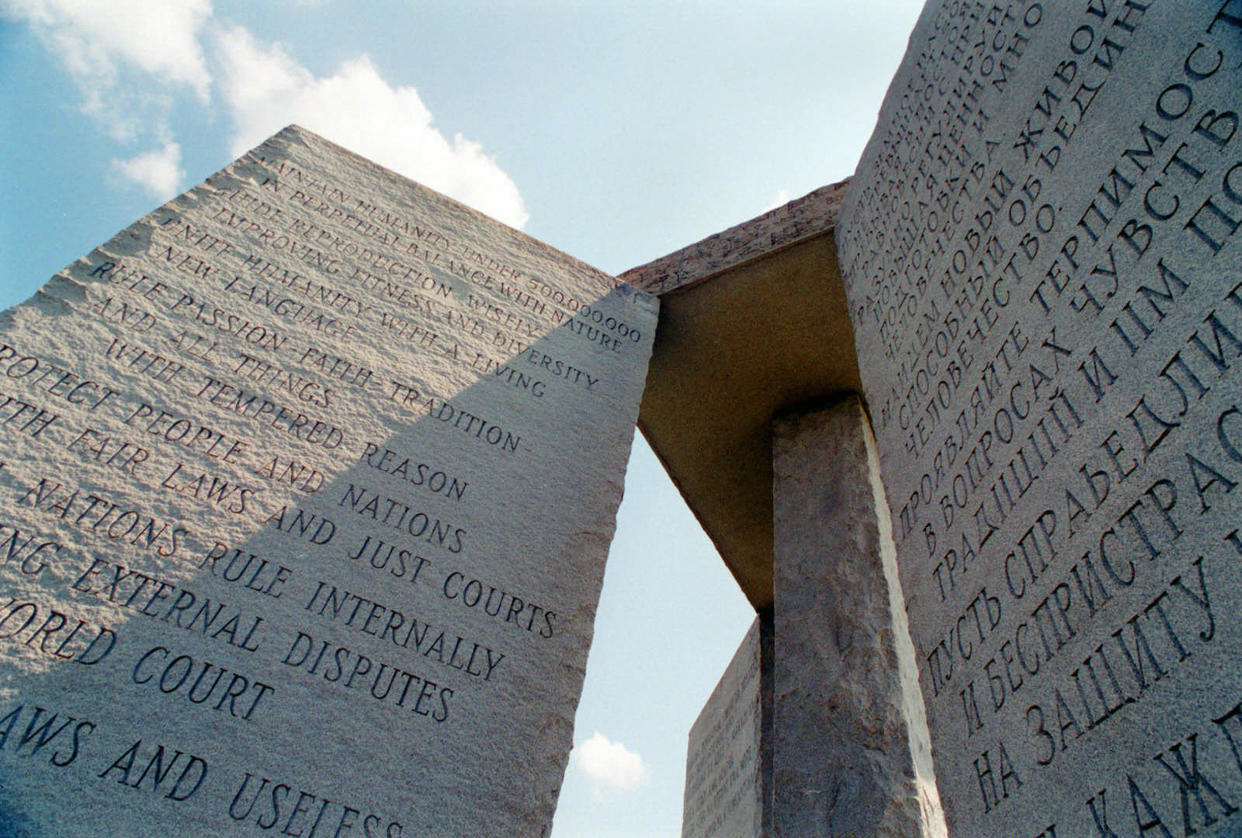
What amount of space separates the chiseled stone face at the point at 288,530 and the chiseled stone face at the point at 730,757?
122 inches

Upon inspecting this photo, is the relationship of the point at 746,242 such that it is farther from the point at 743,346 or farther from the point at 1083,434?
the point at 1083,434

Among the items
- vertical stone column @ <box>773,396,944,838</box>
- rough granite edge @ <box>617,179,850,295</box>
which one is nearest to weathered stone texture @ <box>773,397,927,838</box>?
vertical stone column @ <box>773,396,944,838</box>

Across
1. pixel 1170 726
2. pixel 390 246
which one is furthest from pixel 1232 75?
pixel 390 246

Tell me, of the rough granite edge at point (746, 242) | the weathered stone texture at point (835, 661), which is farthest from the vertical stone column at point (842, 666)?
the rough granite edge at point (746, 242)

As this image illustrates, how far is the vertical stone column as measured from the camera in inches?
148

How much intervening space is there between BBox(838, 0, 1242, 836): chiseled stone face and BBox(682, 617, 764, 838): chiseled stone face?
3573mm

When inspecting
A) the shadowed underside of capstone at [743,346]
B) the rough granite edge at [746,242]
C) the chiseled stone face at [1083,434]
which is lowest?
the chiseled stone face at [1083,434]

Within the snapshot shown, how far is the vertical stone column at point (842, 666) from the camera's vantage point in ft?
A: 12.3

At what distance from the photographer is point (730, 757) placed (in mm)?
6645

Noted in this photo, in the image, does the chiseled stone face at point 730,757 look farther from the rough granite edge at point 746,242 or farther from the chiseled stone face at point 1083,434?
the chiseled stone face at point 1083,434

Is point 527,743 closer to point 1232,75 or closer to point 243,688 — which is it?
point 243,688

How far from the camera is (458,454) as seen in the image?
12.3ft

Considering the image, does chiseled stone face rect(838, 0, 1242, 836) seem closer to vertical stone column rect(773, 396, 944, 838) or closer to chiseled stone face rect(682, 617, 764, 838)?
vertical stone column rect(773, 396, 944, 838)

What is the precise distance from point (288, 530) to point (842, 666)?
3.09 meters
